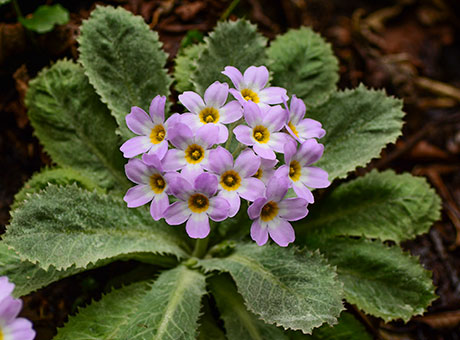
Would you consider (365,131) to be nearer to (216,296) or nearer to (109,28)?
(216,296)

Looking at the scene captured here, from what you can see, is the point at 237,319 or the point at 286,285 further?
the point at 237,319

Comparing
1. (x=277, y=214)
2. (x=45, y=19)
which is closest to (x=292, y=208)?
(x=277, y=214)

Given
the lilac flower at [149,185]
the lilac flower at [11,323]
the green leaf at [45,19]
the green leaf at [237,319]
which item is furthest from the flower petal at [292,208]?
the green leaf at [45,19]

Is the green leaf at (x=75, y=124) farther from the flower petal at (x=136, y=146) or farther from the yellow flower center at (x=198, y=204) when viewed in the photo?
the yellow flower center at (x=198, y=204)

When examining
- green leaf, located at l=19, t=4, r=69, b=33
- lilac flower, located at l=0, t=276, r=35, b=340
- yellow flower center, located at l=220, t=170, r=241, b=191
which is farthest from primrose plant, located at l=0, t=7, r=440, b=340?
green leaf, located at l=19, t=4, r=69, b=33

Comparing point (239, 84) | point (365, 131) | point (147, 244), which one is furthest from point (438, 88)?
point (147, 244)

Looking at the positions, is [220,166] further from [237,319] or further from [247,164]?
[237,319]
